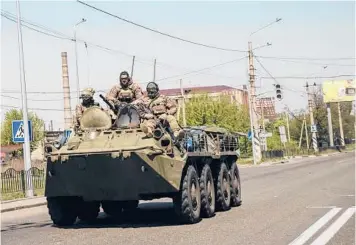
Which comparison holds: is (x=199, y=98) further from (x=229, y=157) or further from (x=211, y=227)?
(x=211, y=227)

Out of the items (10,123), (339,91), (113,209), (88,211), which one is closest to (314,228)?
(88,211)

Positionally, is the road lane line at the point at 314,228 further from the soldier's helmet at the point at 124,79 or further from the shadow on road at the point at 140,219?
the soldier's helmet at the point at 124,79

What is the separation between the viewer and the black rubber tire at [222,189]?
1482 cm

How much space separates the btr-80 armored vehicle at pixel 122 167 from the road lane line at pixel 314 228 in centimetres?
227

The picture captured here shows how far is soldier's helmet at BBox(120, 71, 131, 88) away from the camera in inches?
536

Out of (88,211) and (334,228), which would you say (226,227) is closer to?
(334,228)

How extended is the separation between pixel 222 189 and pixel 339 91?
77.1 m

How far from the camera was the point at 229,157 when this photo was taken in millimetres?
16625

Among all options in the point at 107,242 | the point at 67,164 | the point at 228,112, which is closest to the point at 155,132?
the point at 67,164

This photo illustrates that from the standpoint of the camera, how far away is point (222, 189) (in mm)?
14969

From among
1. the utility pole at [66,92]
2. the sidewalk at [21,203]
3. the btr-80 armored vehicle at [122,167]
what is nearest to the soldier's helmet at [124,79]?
the btr-80 armored vehicle at [122,167]

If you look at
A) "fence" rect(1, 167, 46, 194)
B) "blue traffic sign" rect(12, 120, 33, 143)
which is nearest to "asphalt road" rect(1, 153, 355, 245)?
"fence" rect(1, 167, 46, 194)

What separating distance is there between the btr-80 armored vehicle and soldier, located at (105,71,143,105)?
56 cm

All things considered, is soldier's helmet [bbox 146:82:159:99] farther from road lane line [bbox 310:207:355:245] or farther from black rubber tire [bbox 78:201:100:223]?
road lane line [bbox 310:207:355:245]
